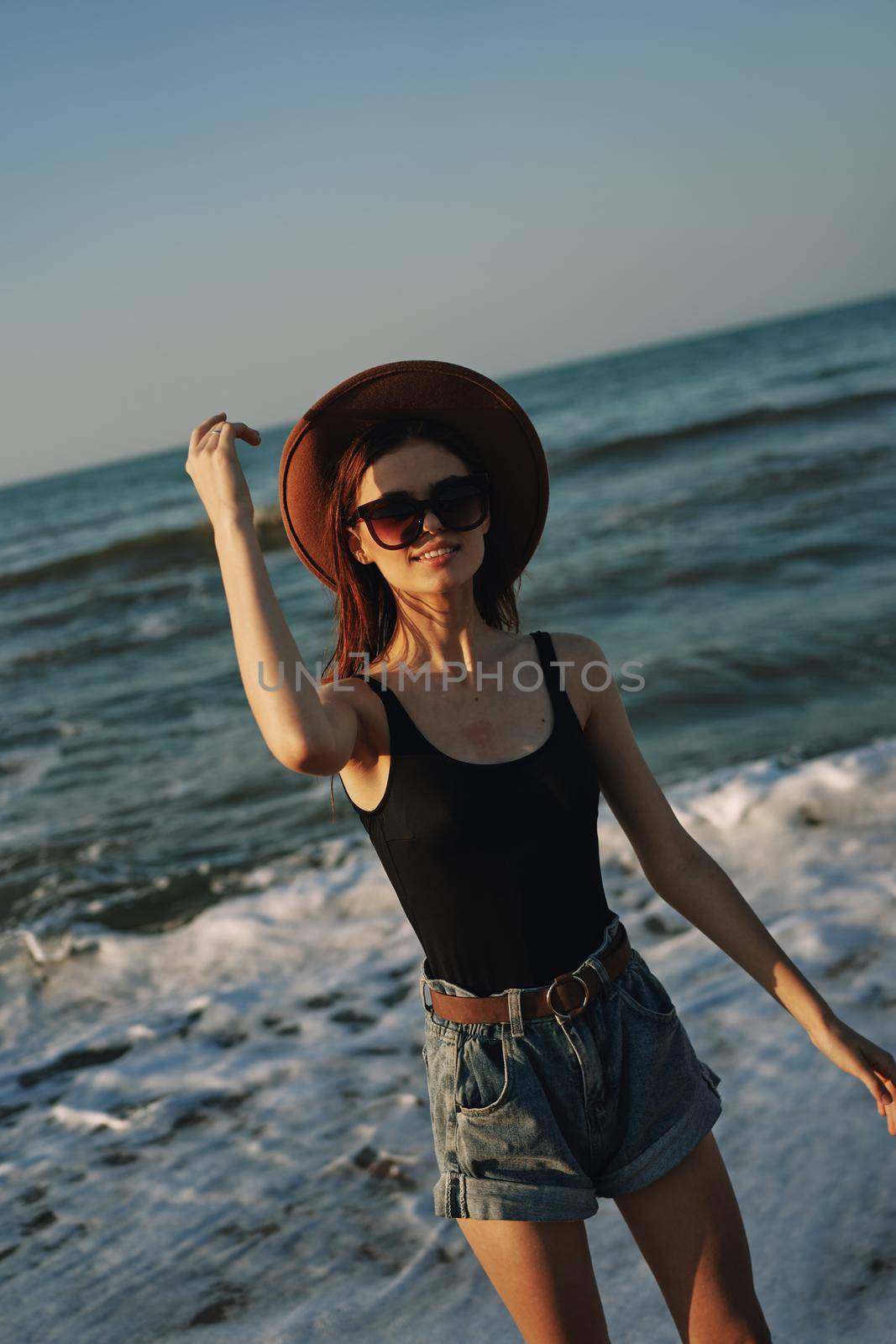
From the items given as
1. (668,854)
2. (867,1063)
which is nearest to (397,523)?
(668,854)

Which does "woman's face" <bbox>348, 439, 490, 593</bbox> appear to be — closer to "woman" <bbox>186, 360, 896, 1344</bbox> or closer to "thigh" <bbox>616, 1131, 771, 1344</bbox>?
"woman" <bbox>186, 360, 896, 1344</bbox>

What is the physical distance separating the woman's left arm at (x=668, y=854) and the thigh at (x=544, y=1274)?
0.59m

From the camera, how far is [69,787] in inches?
370

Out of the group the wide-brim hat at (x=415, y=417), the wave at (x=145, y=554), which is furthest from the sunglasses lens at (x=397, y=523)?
the wave at (x=145, y=554)

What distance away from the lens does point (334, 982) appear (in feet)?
17.5

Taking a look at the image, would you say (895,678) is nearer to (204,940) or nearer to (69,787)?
(204,940)

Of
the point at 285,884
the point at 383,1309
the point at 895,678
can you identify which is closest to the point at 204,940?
the point at 285,884

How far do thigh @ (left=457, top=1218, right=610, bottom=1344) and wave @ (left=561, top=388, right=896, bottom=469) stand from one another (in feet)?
78.4

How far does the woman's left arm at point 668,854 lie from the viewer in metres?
2.21

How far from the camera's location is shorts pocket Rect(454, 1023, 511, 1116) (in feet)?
6.53

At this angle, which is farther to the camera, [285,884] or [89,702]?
[89,702]

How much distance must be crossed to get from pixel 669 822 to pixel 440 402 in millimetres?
960

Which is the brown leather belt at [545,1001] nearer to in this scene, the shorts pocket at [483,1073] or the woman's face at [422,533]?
the shorts pocket at [483,1073]

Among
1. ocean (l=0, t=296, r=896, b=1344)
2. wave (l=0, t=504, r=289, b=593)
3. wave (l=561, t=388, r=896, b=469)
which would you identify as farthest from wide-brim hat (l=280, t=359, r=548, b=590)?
wave (l=561, t=388, r=896, b=469)
